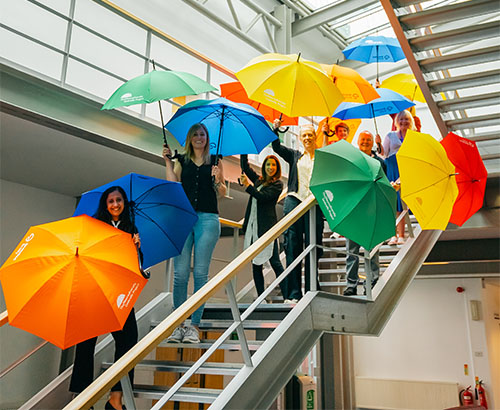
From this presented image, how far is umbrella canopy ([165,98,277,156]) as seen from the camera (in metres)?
3.98

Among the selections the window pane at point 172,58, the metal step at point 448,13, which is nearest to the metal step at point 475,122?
the metal step at point 448,13

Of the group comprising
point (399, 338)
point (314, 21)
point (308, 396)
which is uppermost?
point (314, 21)

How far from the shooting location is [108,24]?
331 inches

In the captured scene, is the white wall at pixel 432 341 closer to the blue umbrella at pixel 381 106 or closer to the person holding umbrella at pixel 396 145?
the person holding umbrella at pixel 396 145

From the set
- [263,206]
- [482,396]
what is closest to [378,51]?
[263,206]

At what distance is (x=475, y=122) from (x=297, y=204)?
7.59 ft

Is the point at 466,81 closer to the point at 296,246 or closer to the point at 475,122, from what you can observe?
the point at 475,122

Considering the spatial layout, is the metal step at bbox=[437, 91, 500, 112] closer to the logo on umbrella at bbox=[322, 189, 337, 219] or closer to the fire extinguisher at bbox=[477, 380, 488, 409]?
the logo on umbrella at bbox=[322, 189, 337, 219]

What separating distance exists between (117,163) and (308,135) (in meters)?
3.28

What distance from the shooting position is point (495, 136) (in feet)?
16.7

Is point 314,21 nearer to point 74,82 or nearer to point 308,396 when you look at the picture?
point 74,82

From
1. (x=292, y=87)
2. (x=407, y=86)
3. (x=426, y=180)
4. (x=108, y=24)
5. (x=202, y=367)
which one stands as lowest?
(x=202, y=367)

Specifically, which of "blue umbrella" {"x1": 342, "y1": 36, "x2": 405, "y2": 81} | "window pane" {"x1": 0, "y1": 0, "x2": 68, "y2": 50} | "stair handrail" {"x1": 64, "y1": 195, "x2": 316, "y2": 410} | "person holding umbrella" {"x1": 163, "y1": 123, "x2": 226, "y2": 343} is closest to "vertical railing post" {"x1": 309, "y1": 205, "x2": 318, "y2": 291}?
"stair handrail" {"x1": 64, "y1": 195, "x2": 316, "y2": 410}

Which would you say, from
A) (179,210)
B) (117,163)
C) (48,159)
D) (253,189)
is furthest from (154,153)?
(179,210)
